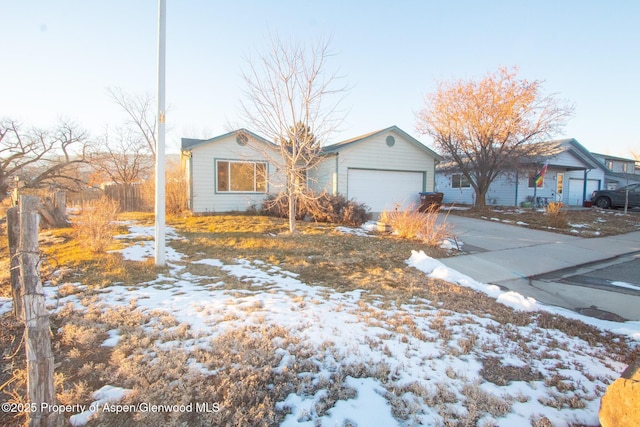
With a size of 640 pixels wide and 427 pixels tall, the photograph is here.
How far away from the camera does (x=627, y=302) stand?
467 centimetres

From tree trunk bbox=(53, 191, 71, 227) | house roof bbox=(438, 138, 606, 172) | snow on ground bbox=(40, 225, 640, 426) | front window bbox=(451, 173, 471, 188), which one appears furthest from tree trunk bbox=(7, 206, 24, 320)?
front window bbox=(451, 173, 471, 188)

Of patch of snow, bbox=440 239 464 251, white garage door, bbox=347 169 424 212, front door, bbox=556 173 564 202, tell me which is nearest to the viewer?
patch of snow, bbox=440 239 464 251

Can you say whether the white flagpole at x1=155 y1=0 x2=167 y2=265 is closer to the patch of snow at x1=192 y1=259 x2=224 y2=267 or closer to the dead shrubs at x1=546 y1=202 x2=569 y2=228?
the patch of snow at x1=192 y1=259 x2=224 y2=267

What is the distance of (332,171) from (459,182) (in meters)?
12.9

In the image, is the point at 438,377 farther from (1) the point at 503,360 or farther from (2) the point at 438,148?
(2) the point at 438,148

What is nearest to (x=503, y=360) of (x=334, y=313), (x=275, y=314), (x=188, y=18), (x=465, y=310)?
(x=465, y=310)

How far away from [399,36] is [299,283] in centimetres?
941

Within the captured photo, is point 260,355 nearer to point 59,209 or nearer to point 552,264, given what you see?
point 552,264

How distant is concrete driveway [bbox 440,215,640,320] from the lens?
4.72m

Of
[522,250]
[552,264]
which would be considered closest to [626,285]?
[552,264]

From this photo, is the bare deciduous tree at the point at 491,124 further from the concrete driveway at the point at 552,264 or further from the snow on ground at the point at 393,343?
the snow on ground at the point at 393,343

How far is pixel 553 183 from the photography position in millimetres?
21281

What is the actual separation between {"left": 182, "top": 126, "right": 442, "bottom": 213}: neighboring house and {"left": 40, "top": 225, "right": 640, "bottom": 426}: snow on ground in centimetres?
845

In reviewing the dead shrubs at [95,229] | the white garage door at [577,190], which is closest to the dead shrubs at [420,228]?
the dead shrubs at [95,229]
